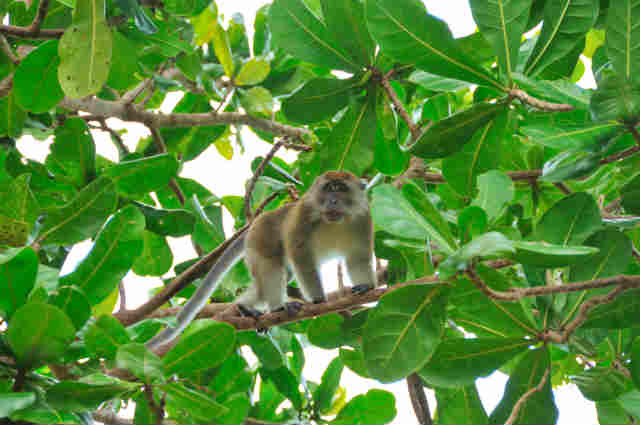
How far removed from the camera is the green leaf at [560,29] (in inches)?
59.7

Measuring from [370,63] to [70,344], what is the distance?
4.12 ft

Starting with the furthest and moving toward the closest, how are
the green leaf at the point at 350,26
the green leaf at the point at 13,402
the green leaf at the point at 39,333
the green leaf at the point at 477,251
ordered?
the green leaf at the point at 350,26 < the green leaf at the point at 39,333 < the green leaf at the point at 13,402 < the green leaf at the point at 477,251

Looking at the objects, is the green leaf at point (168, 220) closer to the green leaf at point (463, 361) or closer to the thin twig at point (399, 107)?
the thin twig at point (399, 107)

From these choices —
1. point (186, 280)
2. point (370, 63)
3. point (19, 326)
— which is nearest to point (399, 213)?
point (370, 63)

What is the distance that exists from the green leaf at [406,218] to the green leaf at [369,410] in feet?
4.59

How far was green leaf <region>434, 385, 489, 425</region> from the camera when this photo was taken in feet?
6.57

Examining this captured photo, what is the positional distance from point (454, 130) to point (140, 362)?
1019 mm

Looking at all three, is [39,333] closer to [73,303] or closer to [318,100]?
[73,303]

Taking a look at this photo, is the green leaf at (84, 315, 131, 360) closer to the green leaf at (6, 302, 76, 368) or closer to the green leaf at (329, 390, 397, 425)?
the green leaf at (6, 302, 76, 368)

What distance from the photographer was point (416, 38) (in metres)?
1.48

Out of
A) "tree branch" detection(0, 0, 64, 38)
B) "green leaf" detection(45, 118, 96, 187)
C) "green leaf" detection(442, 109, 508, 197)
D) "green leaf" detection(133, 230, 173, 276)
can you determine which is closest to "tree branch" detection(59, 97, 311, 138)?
"green leaf" detection(45, 118, 96, 187)

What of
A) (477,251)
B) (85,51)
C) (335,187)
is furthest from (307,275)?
(477,251)

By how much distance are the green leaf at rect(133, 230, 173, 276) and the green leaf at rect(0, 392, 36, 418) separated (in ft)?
4.68

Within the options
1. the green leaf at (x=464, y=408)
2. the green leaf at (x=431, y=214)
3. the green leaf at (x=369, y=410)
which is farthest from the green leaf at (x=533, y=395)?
the green leaf at (x=369, y=410)
